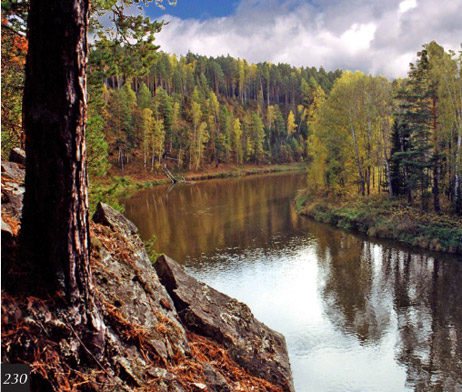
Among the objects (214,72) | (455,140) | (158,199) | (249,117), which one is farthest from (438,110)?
(214,72)

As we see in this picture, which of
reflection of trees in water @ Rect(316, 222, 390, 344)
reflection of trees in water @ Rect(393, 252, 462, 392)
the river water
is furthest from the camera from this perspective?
reflection of trees in water @ Rect(316, 222, 390, 344)

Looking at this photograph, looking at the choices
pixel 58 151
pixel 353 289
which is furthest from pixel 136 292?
pixel 353 289

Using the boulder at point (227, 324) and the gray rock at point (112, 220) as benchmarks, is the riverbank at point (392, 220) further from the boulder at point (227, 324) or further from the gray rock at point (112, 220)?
the gray rock at point (112, 220)

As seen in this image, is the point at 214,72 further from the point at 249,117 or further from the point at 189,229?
the point at 189,229

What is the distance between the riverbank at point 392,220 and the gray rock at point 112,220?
19.4 meters

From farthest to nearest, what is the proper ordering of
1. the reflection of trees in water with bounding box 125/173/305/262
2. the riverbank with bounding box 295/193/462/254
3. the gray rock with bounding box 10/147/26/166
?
the reflection of trees in water with bounding box 125/173/305/262 < the riverbank with bounding box 295/193/462/254 < the gray rock with bounding box 10/147/26/166

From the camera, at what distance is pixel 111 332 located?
14.0ft

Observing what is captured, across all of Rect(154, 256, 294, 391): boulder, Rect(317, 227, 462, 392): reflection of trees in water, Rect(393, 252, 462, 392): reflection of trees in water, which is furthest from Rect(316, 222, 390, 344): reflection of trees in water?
Rect(154, 256, 294, 391): boulder

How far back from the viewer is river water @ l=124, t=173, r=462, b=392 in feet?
36.3

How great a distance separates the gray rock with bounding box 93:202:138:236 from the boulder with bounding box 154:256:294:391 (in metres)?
1.00

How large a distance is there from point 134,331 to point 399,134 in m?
30.0

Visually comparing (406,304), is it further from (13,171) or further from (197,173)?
(197,173)

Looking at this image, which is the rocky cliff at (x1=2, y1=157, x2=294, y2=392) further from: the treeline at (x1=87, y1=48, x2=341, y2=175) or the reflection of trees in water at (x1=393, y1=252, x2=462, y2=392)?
the treeline at (x1=87, y1=48, x2=341, y2=175)

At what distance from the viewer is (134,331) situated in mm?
4555
